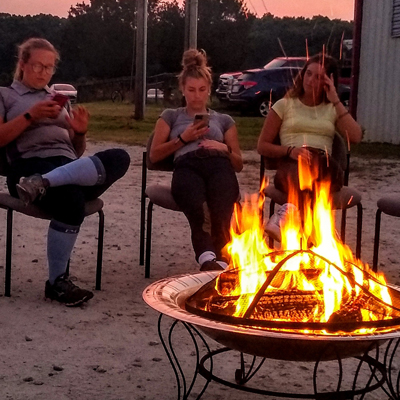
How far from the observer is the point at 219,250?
4.50 meters

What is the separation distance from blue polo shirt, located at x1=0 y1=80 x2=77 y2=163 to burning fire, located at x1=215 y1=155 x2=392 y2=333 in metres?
1.74

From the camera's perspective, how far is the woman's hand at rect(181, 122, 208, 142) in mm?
4645

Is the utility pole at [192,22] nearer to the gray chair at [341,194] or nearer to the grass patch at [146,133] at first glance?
the grass patch at [146,133]

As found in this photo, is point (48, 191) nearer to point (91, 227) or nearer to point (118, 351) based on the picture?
point (118, 351)

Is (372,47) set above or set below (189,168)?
above

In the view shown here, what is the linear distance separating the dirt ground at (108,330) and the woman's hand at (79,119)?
34.9 inches

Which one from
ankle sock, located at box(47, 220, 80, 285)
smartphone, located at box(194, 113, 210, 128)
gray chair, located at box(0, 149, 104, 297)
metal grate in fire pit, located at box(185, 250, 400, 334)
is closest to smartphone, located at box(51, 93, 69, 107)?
gray chair, located at box(0, 149, 104, 297)

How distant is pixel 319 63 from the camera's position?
4.95m

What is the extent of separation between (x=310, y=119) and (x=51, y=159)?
1.64 m

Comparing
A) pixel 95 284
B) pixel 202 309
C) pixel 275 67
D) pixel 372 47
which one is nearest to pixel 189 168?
pixel 95 284

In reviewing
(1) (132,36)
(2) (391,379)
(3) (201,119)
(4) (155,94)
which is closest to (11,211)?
(3) (201,119)

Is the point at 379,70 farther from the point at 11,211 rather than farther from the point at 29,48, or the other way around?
the point at 11,211

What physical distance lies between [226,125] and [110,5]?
2383 inches

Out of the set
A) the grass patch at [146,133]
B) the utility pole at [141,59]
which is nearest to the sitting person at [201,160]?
the grass patch at [146,133]
